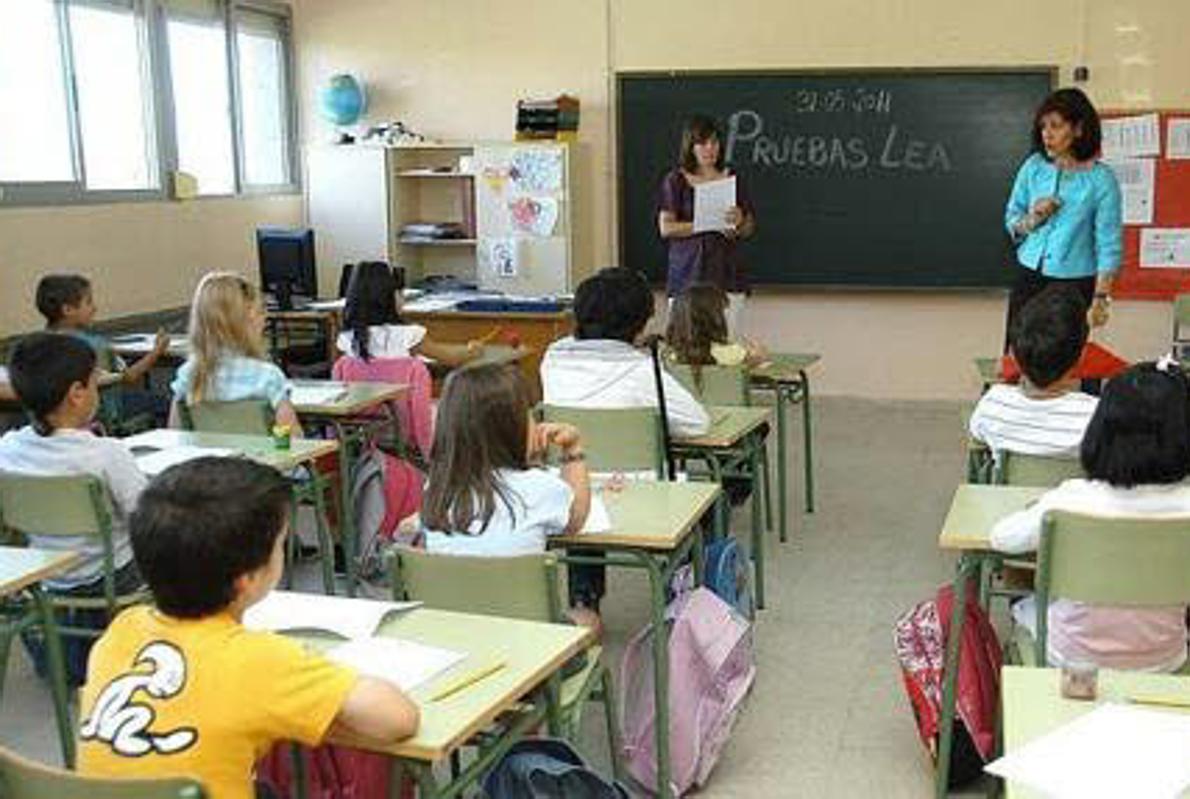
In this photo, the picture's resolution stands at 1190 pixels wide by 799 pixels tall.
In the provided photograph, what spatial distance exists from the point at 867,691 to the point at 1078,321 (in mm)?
1197

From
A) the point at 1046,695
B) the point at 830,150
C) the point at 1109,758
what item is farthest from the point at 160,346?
the point at 1109,758

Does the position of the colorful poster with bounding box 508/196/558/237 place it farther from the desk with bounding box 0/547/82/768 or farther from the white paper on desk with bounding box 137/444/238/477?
the desk with bounding box 0/547/82/768

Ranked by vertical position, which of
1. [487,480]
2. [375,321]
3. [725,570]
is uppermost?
[375,321]

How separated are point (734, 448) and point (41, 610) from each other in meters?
2.09

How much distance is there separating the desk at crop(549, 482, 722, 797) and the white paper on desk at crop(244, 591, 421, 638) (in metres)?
0.56

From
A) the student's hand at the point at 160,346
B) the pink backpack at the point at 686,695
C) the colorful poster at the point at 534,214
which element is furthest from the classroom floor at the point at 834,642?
the colorful poster at the point at 534,214

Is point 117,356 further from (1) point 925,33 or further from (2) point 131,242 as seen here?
(1) point 925,33

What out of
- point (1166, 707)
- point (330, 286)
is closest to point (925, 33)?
point (330, 286)

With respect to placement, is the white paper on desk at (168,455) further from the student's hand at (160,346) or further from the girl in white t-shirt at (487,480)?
the student's hand at (160,346)

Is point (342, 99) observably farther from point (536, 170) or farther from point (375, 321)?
point (375, 321)

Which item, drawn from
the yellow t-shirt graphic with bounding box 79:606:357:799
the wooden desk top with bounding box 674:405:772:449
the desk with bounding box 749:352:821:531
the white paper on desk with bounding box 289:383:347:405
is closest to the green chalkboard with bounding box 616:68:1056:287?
the desk with bounding box 749:352:821:531

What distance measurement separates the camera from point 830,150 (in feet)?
24.5

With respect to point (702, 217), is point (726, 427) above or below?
below

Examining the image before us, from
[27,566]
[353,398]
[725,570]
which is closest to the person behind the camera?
[27,566]
